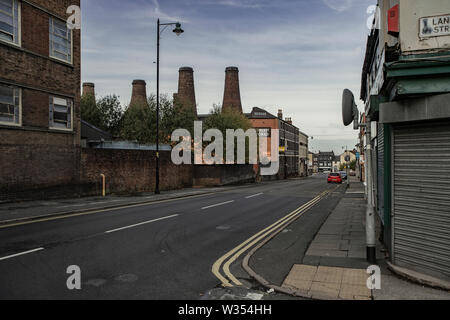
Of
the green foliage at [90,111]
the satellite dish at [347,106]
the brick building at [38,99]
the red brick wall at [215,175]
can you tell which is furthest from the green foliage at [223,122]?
the satellite dish at [347,106]

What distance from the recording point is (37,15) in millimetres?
17953

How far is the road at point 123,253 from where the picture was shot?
5.60 m

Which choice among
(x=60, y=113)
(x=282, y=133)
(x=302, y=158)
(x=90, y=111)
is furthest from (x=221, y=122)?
(x=302, y=158)

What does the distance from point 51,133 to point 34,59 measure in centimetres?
401

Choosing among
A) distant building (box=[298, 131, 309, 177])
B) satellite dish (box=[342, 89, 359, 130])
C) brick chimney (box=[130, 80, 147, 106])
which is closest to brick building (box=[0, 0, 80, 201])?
satellite dish (box=[342, 89, 359, 130])

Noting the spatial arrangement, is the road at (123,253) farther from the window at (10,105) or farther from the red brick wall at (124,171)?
the red brick wall at (124,171)

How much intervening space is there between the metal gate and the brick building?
16.9 meters

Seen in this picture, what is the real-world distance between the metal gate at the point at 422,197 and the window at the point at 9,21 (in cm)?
1806

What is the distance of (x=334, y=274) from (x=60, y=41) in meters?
19.9

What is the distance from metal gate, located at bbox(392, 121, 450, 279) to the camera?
5.81m

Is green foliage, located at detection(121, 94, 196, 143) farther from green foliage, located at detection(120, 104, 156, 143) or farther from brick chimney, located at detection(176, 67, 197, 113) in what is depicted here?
brick chimney, located at detection(176, 67, 197, 113)

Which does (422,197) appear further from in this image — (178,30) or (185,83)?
(185,83)
